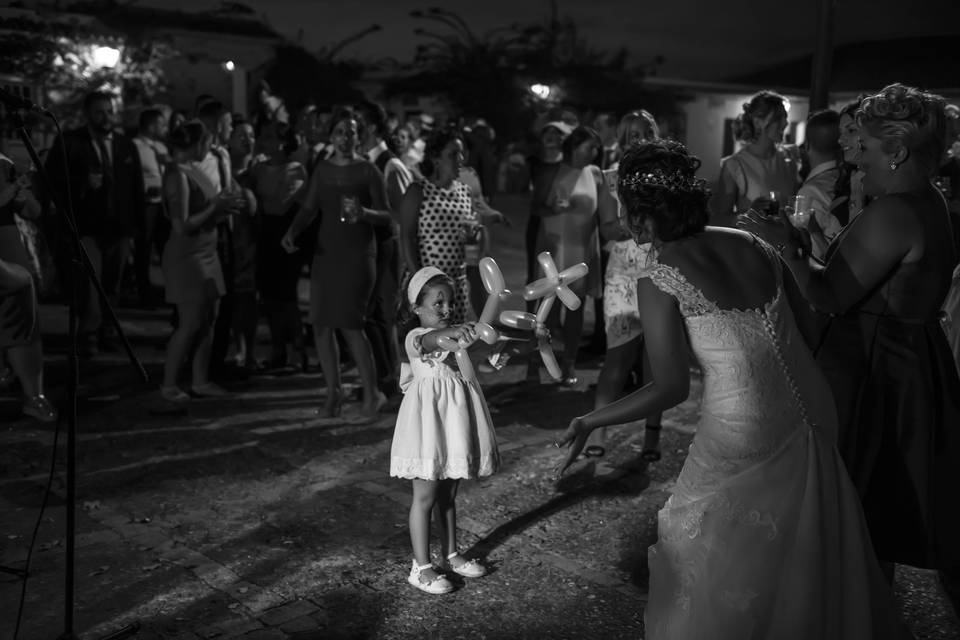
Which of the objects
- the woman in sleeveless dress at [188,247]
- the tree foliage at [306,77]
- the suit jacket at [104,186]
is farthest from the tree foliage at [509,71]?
the woman in sleeveless dress at [188,247]

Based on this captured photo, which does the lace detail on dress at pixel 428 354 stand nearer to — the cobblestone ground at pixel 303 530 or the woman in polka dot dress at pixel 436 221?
the cobblestone ground at pixel 303 530

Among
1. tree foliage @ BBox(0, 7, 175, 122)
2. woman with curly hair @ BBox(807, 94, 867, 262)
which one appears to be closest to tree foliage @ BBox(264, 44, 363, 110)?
tree foliage @ BBox(0, 7, 175, 122)

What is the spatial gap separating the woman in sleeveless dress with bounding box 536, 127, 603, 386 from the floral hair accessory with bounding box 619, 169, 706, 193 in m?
4.23

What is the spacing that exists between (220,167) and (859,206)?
182 inches

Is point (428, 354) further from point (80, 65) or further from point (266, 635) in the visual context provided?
point (80, 65)

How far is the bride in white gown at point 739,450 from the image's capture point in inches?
110

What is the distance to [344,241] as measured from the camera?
22.2 ft

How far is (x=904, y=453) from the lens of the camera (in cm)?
340

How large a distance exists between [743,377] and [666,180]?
2.06 feet

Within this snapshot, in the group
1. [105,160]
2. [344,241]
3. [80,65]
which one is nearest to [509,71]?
[80,65]

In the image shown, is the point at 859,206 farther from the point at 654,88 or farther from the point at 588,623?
the point at 654,88

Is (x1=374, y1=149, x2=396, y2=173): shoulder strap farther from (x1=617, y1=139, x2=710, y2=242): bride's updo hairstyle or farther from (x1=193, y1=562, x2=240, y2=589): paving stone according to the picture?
(x1=617, y1=139, x2=710, y2=242): bride's updo hairstyle

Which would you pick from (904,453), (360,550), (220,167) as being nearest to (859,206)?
(904,453)

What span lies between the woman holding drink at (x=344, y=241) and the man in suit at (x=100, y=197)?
2422mm
